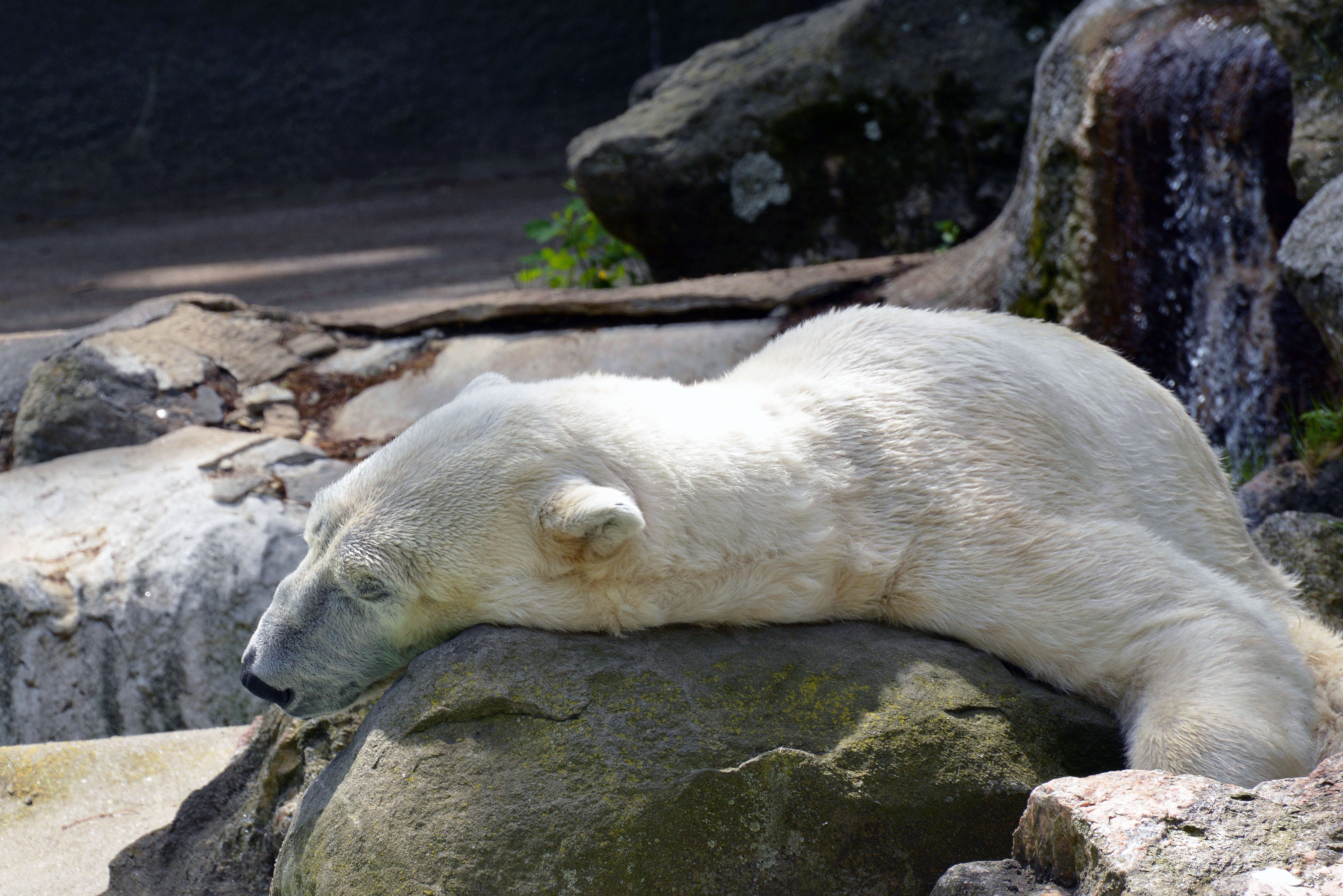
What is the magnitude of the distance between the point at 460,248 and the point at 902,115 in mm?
4026

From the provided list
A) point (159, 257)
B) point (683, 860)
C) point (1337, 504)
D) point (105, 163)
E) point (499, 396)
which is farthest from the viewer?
point (105, 163)

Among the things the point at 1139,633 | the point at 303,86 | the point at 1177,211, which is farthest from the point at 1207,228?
the point at 303,86

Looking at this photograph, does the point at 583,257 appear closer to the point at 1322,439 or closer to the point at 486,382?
the point at 1322,439

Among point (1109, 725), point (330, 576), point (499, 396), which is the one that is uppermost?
point (499, 396)

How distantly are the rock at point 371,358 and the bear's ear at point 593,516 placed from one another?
11.7ft

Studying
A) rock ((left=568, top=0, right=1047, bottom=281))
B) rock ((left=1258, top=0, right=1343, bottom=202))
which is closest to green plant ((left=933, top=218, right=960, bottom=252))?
rock ((left=568, top=0, right=1047, bottom=281))

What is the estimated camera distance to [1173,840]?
1.57 metres

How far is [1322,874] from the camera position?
4.72ft

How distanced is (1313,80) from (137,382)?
4501mm

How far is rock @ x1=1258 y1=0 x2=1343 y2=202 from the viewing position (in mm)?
3680

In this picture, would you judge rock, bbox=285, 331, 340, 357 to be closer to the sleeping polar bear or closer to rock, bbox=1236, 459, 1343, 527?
the sleeping polar bear

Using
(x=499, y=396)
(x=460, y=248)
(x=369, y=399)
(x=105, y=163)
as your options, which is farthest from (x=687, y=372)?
(x=105, y=163)

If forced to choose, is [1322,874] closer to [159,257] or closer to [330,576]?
[330,576]

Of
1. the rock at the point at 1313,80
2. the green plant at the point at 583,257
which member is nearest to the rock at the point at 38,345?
the green plant at the point at 583,257
